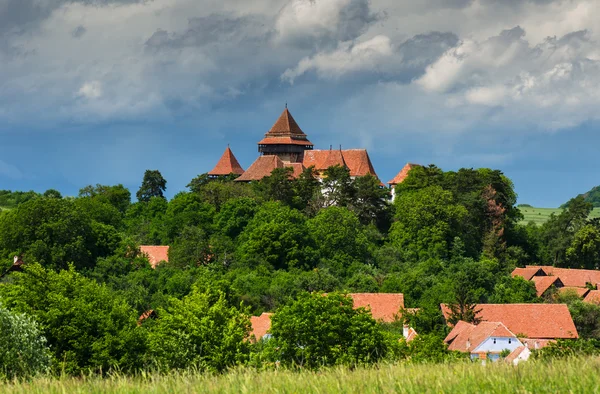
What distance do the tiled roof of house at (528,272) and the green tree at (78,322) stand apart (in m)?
39.1

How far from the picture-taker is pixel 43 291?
31.2 metres

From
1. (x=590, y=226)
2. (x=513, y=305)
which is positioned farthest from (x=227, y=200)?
(x=590, y=226)

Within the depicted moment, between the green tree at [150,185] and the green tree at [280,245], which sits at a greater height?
the green tree at [150,185]

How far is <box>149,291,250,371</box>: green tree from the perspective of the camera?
29.3 meters

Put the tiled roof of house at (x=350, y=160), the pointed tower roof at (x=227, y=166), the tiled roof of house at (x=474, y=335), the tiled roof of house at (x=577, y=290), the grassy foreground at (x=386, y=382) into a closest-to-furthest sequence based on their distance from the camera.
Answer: the grassy foreground at (x=386, y=382) → the tiled roof of house at (x=474, y=335) → the tiled roof of house at (x=577, y=290) → the tiled roof of house at (x=350, y=160) → the pointed tower roof at (x=227, y=166)

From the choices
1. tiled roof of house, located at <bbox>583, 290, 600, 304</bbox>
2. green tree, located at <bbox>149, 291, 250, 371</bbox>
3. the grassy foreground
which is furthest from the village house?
the grassy foreground

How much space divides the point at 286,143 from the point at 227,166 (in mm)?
7502

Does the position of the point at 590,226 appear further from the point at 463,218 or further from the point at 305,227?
the point at 305,227

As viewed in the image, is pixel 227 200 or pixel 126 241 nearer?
pixel 126 241

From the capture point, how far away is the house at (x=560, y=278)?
2472 inches

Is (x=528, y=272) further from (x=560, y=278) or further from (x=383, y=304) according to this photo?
(x=383, y=304)

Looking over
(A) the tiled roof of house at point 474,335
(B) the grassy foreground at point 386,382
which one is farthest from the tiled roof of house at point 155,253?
(B) the grassy foreground at point 386,382

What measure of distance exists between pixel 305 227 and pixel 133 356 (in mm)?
28910

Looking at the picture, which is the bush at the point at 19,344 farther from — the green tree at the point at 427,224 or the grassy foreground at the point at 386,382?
the green tree at the point at 427,224
